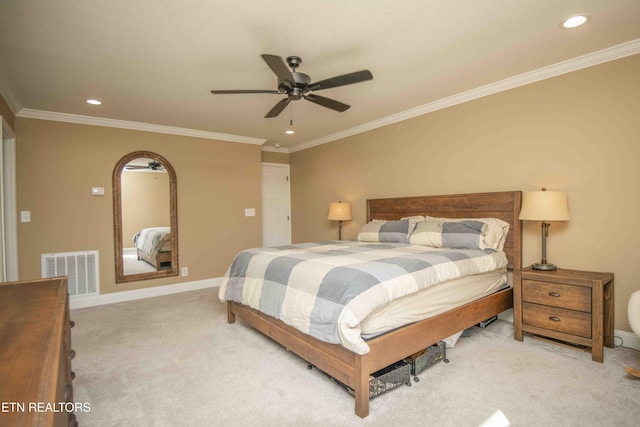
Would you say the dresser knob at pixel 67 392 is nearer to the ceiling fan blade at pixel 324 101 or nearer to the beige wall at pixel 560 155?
the ceiling fan blade at pixel 324 101

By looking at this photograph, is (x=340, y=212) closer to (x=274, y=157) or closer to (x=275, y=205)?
(x=275, y=205)

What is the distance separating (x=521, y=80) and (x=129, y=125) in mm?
4765

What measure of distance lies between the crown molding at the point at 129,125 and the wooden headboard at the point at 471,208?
2.64 meters

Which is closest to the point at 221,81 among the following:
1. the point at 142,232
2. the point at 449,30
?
the point at 449,30

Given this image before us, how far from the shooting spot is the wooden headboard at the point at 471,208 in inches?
125

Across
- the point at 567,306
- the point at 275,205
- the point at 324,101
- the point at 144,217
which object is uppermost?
the point at 324,101

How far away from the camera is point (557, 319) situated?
2596 millimetres

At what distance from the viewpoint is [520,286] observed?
110 inches

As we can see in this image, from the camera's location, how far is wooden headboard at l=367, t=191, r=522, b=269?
3.16m

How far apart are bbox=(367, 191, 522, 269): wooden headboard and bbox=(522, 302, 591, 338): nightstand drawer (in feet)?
1.72

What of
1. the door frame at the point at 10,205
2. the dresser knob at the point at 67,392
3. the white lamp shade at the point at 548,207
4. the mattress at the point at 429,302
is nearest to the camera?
the dresser knob at the point at 67,392

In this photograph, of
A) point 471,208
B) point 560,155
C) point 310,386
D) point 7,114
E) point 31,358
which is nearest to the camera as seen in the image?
point 31,358

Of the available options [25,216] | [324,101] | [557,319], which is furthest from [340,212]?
[25,216]

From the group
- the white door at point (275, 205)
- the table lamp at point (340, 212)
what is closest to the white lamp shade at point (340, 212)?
the table lamp at point (340, 212)
